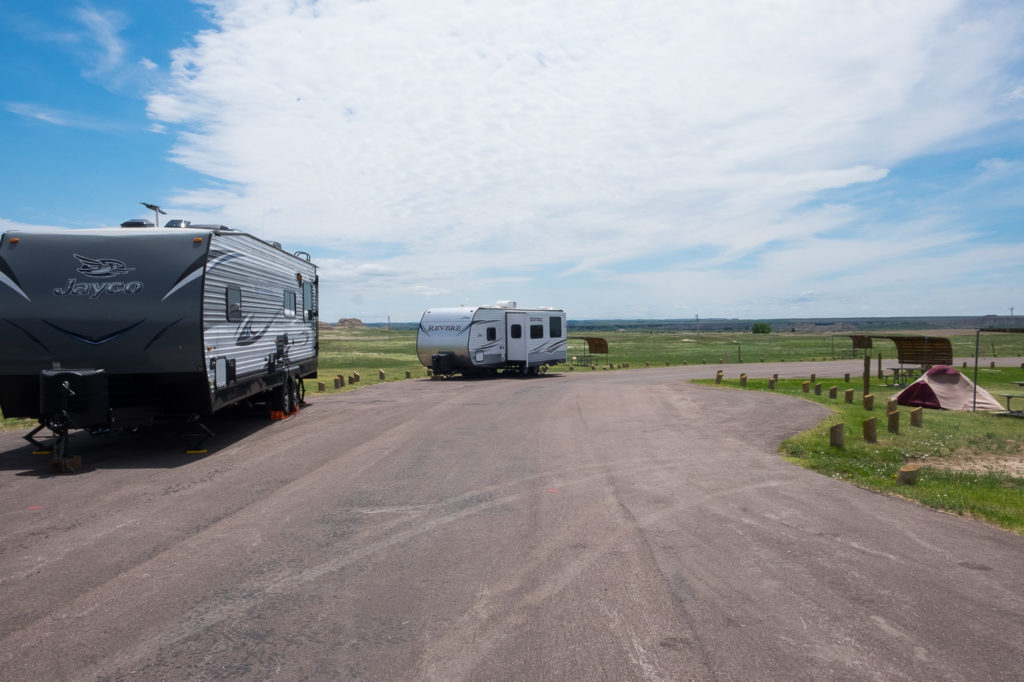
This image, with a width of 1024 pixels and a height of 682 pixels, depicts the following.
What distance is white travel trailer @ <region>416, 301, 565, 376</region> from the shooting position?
97.5 ft

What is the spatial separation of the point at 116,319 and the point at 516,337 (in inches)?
879

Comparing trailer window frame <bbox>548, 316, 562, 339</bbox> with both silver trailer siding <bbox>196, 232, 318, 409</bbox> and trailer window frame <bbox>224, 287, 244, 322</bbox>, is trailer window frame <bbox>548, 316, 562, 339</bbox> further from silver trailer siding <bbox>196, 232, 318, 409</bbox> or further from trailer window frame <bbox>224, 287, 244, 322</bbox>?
trailer window frame <bbox>224, 287, 244, 322</bbox>

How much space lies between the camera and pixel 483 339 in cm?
3022

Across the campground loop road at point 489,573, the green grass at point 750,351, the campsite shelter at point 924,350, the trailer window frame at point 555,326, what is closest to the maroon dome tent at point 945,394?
the campsite shelter at point 924,350

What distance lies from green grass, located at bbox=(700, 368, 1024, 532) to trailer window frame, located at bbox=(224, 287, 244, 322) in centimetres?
988

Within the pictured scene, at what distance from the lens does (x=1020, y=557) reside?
6129mm

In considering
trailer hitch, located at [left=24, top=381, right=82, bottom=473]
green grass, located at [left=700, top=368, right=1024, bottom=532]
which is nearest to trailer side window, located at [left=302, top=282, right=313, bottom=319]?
trailer hitch, located at [left=24, top=381, right=82, bottom=473]

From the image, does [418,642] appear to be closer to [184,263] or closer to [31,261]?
[184,263]

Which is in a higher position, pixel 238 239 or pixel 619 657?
pixel 238 239

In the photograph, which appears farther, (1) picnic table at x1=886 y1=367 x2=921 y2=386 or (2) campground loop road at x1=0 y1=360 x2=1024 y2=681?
(1) picnic table at x1=886 y1=367 x2=921 y2=386

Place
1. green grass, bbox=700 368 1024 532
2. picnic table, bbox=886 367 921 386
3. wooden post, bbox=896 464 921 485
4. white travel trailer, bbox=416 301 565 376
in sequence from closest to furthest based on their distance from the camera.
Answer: green grass, bbox=700 368 1024 532, wooden post, bbox=896 464 921 485, picnic table, bbox=886 367 921 386, white travel trailer, bbox=416 301 565 376

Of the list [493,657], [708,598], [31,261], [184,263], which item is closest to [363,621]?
[493,657]

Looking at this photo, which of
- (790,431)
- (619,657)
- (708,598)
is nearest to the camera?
(619,657)

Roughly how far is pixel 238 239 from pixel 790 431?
37.7 ft
